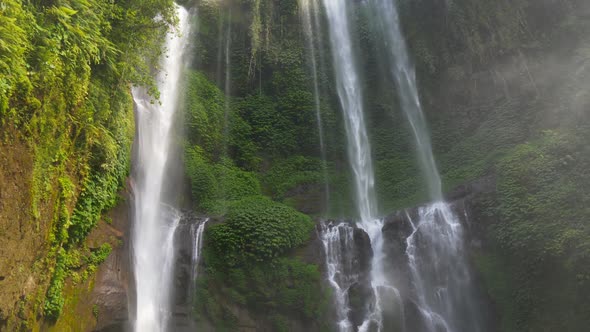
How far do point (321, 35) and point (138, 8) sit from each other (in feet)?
45.2

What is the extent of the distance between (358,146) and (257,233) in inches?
317

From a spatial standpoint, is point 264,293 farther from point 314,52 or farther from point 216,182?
point 314,52

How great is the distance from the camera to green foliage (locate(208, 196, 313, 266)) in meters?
14.0

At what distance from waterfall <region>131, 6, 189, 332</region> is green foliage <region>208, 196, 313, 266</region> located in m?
1.64

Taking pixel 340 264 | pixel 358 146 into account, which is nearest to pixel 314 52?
pixel 358 146

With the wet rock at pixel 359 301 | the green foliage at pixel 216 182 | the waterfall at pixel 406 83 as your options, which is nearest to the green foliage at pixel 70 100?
the green foliage at pixel 216 182

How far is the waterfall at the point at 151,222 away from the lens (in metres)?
11.9

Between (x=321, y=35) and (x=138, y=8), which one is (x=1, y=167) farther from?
(x=321, y=35)

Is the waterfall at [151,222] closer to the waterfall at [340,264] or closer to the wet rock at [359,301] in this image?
the waterfall at [340,264]

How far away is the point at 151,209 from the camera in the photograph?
1346cm

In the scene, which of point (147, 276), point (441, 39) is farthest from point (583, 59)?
point (147, 276)

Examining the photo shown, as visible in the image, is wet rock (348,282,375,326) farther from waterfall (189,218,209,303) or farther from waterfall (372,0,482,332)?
waterfall (189,218,209,303)

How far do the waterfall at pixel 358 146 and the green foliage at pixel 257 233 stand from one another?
2.27 metres

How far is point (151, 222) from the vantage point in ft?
43.2
